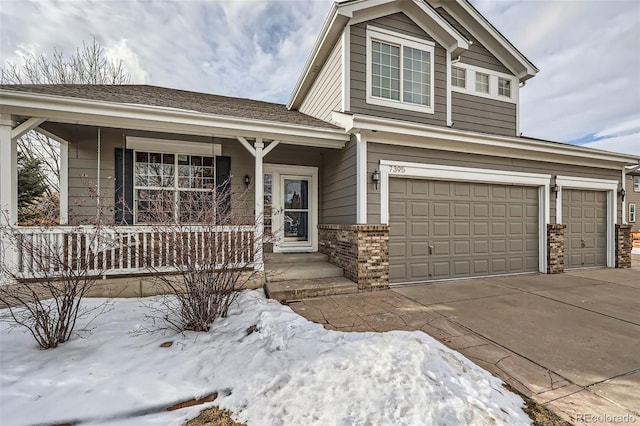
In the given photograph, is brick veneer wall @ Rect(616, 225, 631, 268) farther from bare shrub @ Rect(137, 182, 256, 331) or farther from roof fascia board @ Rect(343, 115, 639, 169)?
bare shrub @ Rect(137, 182, 256, 331)

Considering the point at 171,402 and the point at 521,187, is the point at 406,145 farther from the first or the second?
the point at 171,402

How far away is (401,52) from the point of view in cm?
670

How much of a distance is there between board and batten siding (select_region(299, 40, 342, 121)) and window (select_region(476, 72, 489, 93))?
14.1ft

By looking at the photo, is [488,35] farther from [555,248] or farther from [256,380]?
[256,380]

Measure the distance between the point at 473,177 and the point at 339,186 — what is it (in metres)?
3.03

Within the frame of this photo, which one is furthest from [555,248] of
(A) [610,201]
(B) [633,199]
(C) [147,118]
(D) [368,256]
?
(B) [633,199]

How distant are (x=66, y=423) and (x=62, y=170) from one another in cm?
568

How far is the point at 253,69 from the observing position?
12391mm

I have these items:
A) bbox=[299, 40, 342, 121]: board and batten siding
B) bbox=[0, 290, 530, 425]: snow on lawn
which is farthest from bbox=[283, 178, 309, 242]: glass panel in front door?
bbox=[0, 290, 530, 425]: snow on lawn

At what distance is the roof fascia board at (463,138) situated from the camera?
5.34m

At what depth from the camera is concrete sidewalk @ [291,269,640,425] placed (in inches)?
94.4

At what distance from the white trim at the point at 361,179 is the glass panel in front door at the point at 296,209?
2.25 m

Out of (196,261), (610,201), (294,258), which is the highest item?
(610,201)

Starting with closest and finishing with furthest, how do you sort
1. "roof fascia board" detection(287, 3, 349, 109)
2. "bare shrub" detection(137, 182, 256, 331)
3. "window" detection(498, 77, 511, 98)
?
"bare shrub" detection(137, 182, 256, 331) < "roof fascia board" detection(287, 3, 349, 109) < "window" detection(498, 77, 511, 98)
